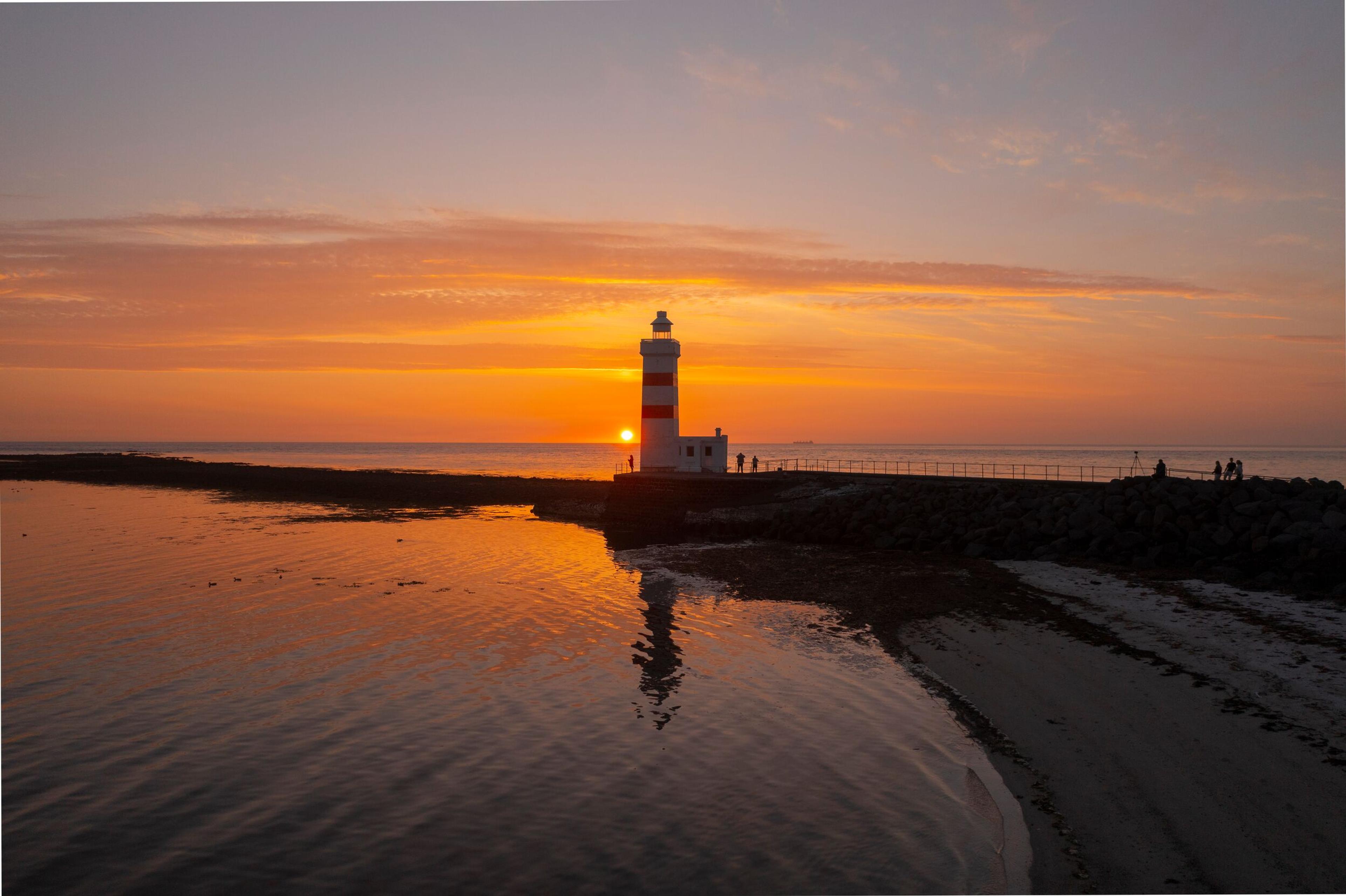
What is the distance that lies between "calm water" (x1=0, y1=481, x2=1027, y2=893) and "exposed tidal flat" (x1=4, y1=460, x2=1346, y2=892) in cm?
5

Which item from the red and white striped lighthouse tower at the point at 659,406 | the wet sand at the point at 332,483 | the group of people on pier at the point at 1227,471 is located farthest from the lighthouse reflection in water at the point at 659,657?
the wet sand at the point at 332,483

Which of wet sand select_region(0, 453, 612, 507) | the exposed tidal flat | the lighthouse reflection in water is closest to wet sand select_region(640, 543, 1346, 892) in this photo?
the exposed tidal flat

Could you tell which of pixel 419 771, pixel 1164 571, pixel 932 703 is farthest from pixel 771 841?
pixel 1164 571

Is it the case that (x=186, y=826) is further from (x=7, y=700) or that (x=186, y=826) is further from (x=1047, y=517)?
(x=1047, y=517)

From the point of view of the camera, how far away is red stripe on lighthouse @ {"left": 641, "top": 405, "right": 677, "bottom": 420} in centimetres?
4406

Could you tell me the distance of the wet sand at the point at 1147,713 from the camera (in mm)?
6699

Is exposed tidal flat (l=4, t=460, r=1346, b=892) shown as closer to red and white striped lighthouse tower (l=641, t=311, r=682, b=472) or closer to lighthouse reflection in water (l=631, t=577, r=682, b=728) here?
lighthouse reflection in water (l=631, t=577, r=682, b=728)

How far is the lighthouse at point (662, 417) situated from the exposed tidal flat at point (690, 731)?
2227cm

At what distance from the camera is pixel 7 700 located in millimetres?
11133

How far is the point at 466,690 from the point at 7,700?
605 centimetres

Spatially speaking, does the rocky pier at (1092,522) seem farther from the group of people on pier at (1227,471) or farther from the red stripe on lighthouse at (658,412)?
the red stripe on lighthouse at (658,412)

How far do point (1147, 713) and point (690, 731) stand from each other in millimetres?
5584

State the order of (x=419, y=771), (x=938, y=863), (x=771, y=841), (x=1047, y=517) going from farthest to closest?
(x=1047, y=517), (x=419, y=771), (x=771, y=841), (x=938, y=863)

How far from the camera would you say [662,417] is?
145ft
